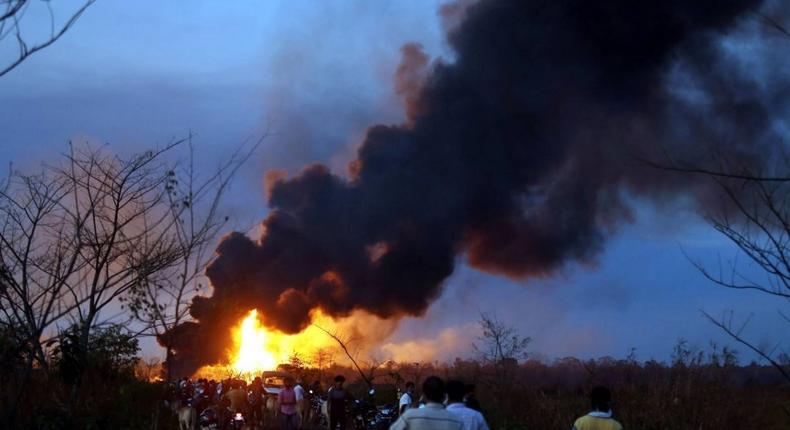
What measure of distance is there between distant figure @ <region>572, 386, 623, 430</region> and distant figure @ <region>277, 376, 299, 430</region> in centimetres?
1205

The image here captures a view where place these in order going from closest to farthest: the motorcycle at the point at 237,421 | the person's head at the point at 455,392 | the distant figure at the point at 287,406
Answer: the person's head at the point at 455,392
the distant figure at the point at 287,406
the motorcycle at the point at 237,421

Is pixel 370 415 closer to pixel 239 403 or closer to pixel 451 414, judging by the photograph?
pixel 239 403

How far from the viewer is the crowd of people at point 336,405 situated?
24.5 ft

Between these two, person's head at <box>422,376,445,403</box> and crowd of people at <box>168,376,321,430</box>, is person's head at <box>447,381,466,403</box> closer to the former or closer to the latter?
person's head at <box>422,376,445,403</box>

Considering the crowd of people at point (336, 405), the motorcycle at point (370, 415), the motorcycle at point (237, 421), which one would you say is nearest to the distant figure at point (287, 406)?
the crowd of people at point (336, 405)

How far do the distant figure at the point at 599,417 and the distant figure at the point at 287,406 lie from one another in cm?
1205

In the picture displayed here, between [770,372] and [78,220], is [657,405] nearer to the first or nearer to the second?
[78,220]

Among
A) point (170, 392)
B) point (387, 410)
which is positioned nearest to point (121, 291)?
point (170, 392)

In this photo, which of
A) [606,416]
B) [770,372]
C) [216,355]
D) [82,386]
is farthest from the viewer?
[216,355]

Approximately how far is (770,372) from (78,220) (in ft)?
88.9

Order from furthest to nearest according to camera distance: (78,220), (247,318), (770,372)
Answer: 1. (247,318)
2. (770,372)
3. (78,220)

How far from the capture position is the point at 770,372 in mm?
32344

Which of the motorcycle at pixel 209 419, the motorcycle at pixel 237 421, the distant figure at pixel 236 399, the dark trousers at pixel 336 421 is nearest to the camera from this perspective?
the dark trousers at pixel 336 421

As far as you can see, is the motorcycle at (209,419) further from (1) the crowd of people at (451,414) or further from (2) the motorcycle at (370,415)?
(1) the crowd of people at (451,414)
